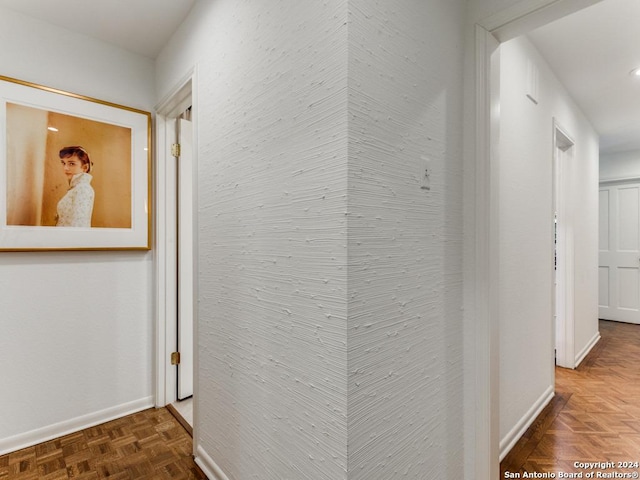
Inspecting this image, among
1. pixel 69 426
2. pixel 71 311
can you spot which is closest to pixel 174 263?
pixel 71 311

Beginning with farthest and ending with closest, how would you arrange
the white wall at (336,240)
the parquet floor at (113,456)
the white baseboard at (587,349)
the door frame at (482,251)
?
the white baseboard at (587,349) < the parquet floor at (113,456) < the door frame at (482,251) < the white wall at (336,240)

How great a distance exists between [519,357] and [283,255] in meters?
1.73

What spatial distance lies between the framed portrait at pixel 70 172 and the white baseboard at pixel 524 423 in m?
2.52

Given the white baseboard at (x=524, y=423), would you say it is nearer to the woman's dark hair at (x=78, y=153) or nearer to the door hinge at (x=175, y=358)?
the door hinge at (x=175, y=358)

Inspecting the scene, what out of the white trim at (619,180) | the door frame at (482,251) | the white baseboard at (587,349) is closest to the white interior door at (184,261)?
the door frame at (482,251)

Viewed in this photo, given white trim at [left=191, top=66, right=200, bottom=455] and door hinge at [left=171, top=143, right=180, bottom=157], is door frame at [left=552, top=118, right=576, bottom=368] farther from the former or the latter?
door hinge at [left=171, top=143, right=180, bottom=157]

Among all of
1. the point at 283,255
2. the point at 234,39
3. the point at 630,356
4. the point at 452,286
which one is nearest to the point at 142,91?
the point at 234,39

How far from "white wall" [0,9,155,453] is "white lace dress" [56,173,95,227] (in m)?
0.20

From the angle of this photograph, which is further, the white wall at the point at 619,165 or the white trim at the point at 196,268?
the white wall at the point at 619,165

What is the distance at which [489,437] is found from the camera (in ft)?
4.48

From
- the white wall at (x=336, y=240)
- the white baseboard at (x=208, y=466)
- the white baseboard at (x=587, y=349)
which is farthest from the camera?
the white baseboard at (x=587, y=349)

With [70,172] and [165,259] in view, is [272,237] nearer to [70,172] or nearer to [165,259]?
[165,259]

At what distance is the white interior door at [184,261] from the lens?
2.40 metres

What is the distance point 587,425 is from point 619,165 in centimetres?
440
